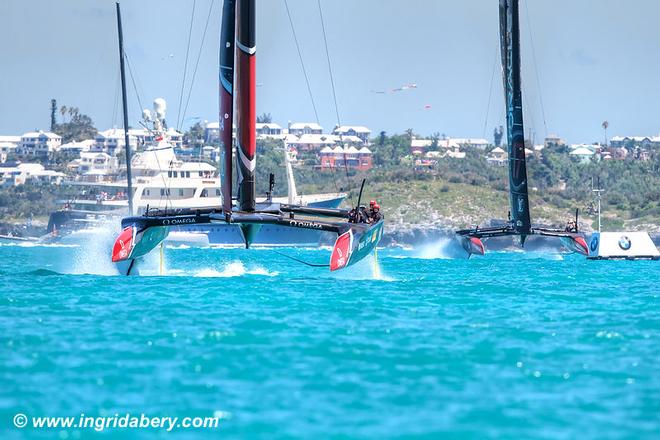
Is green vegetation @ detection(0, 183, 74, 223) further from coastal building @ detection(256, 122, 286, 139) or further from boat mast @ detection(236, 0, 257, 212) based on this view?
boat mast @ detection(236, 0, 257, 212)

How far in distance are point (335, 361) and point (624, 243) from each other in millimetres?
35703

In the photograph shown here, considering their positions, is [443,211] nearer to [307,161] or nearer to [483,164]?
[483,164]

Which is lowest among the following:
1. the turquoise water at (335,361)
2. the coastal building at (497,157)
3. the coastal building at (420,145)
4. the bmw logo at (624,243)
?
the bmw logo at (624,243)

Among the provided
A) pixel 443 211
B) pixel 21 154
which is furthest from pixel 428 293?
pixel 21 154

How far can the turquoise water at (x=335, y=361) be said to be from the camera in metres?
11.0

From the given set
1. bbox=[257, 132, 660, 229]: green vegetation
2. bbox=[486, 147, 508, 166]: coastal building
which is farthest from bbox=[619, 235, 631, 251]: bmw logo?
bbox=[486, 147, 508, 166]: coastal building

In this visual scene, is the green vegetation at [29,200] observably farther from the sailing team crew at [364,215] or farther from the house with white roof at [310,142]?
the sailing team crew at [364,215]

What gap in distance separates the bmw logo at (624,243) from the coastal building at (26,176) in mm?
75963

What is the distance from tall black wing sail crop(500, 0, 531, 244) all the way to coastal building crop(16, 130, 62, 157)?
109214 mm

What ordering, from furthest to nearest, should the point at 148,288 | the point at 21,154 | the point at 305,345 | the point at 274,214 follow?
the point at 21,154 < the point at 274,214 < the point at 148,288 < the point at 305,345

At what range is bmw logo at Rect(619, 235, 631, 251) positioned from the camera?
155 ft

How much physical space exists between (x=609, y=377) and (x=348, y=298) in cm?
877

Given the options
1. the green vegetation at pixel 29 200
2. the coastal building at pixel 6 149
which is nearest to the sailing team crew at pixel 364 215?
the green vegetation at pixel 29 200

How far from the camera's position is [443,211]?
88000 millimetres
